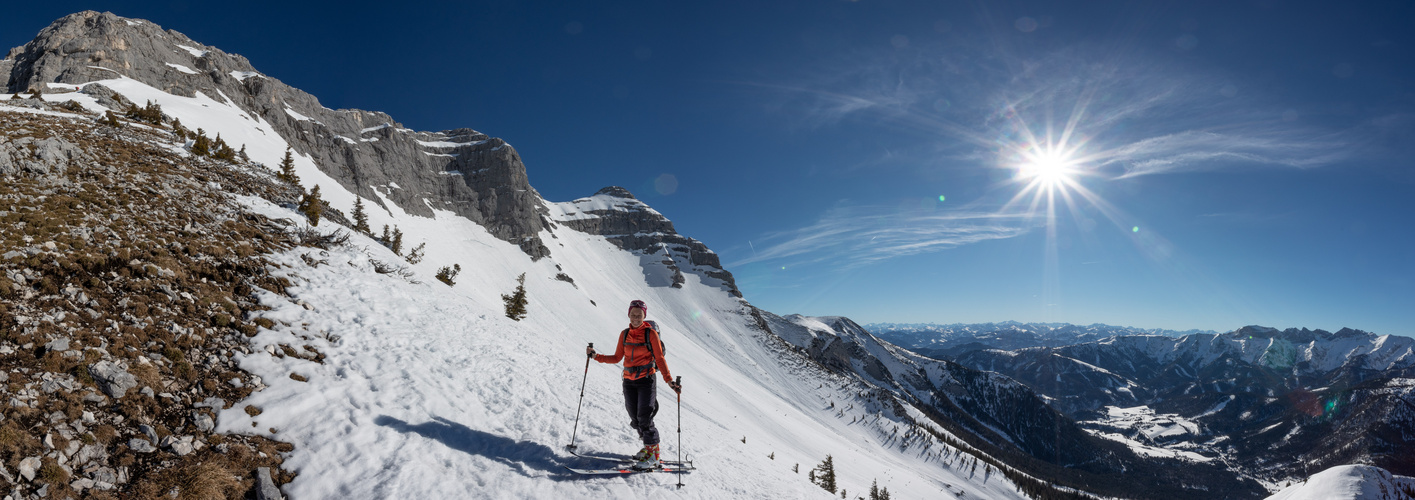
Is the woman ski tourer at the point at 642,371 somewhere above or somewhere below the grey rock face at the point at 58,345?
above

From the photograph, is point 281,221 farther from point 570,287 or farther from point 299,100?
point 299,100

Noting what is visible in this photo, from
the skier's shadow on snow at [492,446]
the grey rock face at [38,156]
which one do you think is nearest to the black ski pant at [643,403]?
the skier's shadow on snow at [492,446]

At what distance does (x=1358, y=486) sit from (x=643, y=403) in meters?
20.3

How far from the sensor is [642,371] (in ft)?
32.5

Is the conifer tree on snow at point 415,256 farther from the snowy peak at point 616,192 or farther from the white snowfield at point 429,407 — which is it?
the snowy peak at point 616,192

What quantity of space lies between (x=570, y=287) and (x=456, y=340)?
232 feet

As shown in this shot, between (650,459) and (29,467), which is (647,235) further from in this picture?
(29,467)

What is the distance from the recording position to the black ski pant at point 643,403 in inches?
395

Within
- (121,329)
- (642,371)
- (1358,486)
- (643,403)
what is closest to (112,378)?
(121,329)

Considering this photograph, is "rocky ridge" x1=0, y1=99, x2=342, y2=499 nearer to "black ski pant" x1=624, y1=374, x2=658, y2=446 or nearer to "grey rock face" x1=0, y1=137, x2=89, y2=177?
"grey rock face" x1=0, y1=137, x2=89, y2=177

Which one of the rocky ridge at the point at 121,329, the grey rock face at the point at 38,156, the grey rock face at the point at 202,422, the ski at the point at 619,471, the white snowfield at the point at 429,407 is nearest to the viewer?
the rocky ridge at the point at 121,329

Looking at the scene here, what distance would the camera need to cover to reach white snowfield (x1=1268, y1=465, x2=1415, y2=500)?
41.3 ft

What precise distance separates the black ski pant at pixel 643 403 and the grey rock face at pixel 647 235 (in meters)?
123

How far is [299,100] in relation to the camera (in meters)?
84.4
